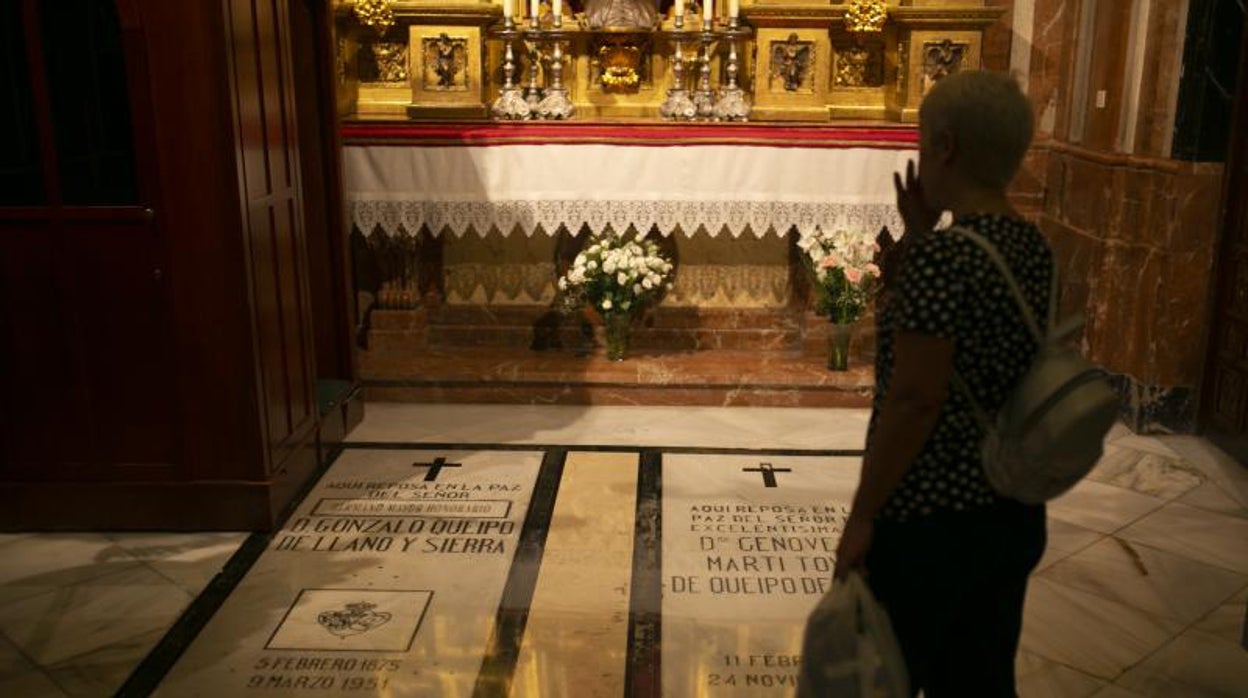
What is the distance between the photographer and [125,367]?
4121 mm

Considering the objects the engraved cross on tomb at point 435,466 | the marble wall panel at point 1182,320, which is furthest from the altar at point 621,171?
the marble wall panel at point 1182,320

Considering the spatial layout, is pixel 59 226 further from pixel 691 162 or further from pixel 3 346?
pixel 691 162

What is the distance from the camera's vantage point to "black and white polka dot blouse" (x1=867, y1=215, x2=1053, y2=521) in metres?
1.84

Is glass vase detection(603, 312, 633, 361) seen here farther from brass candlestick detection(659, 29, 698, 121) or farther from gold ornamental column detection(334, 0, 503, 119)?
gold ornamental column detection(334, 0, 503, 119)

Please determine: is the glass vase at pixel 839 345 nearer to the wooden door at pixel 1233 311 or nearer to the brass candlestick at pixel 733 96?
the brass candlestick at pixel 733 96

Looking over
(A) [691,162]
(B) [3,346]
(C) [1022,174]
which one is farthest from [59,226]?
(C) [1022,174]

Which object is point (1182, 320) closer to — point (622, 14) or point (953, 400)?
point (622, 14)

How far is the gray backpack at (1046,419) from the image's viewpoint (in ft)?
6.13

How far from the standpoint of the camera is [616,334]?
6.18m

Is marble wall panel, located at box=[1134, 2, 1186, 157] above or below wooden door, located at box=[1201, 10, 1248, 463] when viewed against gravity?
above

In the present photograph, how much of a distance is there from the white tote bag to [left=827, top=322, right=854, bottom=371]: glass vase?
4.04m

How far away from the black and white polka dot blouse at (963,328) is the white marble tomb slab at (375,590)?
5.56 feet

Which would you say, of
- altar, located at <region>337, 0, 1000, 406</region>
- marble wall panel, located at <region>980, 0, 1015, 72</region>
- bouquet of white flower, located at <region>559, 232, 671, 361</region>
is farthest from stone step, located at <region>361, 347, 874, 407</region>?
marble wall panel, located at <region>980, 0, 1015, 72</region>

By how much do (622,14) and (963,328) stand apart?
5.03 meters
